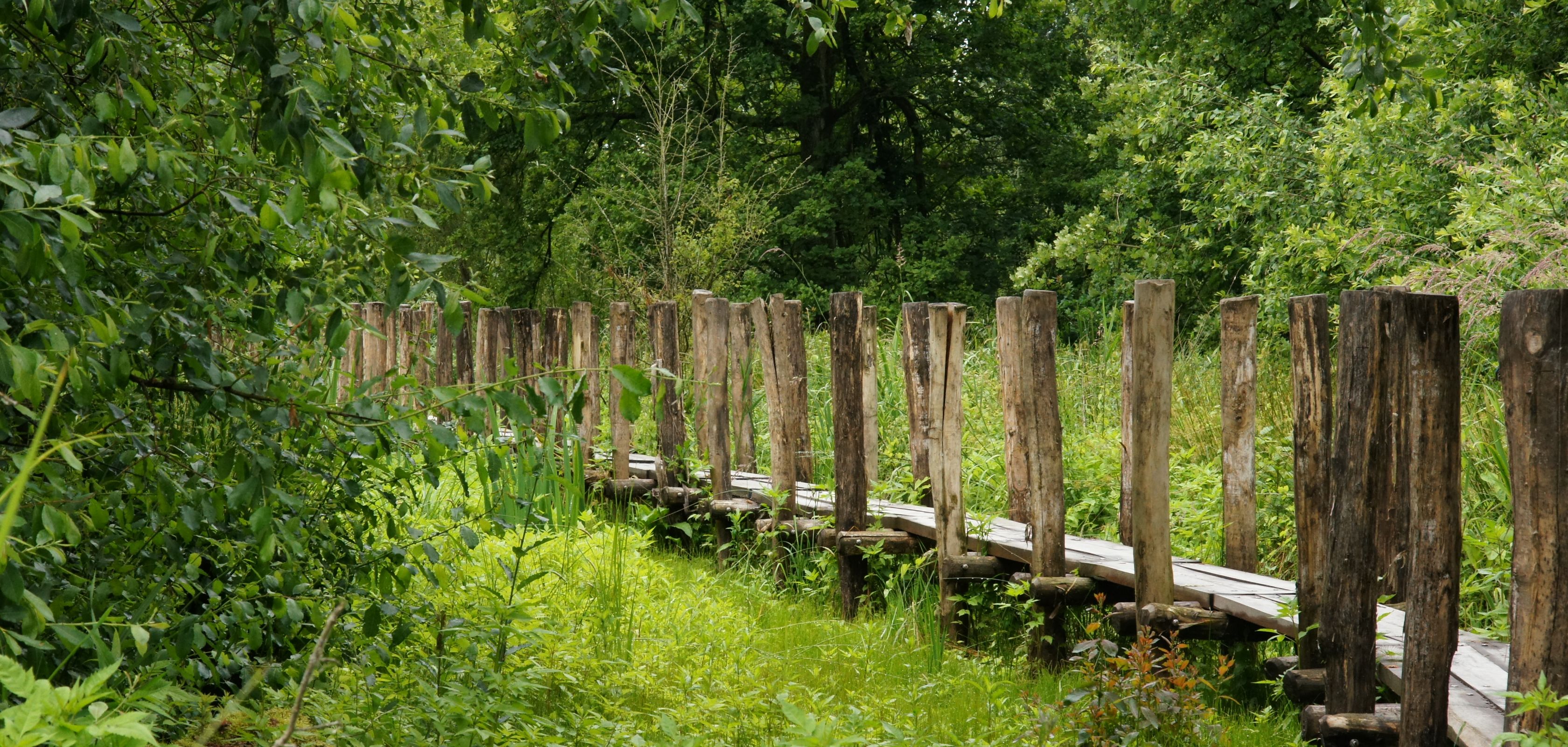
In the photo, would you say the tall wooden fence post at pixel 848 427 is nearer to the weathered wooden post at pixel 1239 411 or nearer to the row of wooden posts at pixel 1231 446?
the row of wooden posts at pixel 1231 446

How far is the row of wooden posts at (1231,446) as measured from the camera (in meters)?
2.63

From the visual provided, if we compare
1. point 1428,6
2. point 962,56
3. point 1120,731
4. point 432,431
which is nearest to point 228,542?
point 432,431

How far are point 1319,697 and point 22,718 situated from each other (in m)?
3.39

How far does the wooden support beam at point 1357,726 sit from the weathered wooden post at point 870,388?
3044 mm

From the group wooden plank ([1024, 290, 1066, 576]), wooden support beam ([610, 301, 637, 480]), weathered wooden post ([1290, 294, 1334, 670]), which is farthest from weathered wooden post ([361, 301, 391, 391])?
weathered wooden post ([1290, 294, 1334, 670])

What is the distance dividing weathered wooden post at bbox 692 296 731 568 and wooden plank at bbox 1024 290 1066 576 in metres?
2.22

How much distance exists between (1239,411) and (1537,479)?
2.14 metres

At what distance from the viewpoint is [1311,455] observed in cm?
402

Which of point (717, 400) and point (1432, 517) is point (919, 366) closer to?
point (717, 400)

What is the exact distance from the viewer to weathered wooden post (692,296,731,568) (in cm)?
699

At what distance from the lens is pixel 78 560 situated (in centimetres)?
256

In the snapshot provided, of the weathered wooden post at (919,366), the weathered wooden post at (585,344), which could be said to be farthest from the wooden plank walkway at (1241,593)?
the weathered wooden post at (585,344)

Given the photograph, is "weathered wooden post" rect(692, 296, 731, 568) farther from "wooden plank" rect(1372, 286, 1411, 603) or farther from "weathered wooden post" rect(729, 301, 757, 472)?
"wooden plank" rect(1372, 286, 1411, 603)

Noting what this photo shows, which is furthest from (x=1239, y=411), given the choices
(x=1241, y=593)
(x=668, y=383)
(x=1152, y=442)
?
(x=668, y=383)
